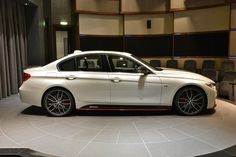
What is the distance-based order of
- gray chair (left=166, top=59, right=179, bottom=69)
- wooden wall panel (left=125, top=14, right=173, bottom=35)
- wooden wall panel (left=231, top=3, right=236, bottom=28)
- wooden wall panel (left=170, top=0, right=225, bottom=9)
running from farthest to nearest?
wooden wall panel (left=125, top=14, right=173, bottom=35)
gray chair (left=166, top=59, right=179, bottom=69)
wooden wall panel (left=170, top=0, right=225, bottom=9)
wooden wall panel (left=231, top=3, right=236, bottom=28)

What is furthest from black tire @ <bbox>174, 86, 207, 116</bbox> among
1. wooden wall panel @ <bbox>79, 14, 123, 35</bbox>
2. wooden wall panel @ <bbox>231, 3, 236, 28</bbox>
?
wooden wall panel @ <bbox>79, 14, 123, 35</bbox>

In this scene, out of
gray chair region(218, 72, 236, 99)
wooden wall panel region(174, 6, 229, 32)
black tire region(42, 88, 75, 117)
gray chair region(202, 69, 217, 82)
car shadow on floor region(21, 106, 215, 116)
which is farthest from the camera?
wooden wall panel region(174, 6, 229, 32)

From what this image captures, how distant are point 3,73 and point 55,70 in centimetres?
250

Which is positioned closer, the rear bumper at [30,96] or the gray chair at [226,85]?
the rear bumper at [30,96]

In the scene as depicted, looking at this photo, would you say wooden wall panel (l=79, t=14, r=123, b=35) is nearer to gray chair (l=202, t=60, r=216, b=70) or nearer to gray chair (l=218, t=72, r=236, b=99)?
gray chair (l=202, t=60, r=216, b=70)

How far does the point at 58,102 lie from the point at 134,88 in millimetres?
1514

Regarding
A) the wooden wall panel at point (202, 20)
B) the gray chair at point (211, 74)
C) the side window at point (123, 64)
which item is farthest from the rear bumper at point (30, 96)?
the wooden wall panel at point (202, 20)

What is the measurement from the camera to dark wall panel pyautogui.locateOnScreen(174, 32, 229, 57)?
8492 millimetres

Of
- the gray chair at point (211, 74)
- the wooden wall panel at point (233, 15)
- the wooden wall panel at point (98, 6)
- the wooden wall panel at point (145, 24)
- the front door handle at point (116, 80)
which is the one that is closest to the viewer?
the front door handle at point (116, 80)

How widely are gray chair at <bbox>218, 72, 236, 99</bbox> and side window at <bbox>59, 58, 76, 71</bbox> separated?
3990 millimetres

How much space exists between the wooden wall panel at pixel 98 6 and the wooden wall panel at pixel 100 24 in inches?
8.9

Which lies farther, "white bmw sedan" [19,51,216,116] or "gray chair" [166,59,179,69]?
"gray chair" [166,59,179,69]

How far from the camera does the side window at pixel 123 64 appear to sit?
16.3ft

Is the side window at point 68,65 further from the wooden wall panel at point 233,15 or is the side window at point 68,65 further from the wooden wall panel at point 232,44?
the wooden wall panel at point 233,15
